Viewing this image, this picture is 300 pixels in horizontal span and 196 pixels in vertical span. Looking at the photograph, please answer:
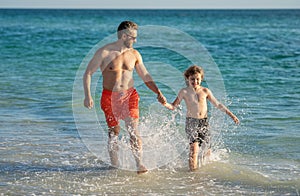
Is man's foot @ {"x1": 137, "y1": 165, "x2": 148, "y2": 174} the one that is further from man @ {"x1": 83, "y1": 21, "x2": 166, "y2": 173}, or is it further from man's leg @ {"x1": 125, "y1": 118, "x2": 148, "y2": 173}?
man @ {"x1": 83, "y1": 21, "x2": 166, "y2": 173}

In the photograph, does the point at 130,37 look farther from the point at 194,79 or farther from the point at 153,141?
the point at 153,141

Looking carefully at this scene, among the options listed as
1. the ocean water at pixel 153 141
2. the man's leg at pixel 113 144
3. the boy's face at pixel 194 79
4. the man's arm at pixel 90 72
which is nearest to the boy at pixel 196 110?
the boy's face at pixel 194 79

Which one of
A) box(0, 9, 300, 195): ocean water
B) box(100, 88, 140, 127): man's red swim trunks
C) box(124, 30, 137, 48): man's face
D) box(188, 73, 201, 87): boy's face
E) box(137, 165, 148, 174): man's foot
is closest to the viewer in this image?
box(0, 9, 300, 195): ocean water

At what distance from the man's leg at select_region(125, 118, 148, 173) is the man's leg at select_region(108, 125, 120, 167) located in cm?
17

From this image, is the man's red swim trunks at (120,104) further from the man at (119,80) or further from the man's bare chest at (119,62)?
the man's bare chest at (119,62)

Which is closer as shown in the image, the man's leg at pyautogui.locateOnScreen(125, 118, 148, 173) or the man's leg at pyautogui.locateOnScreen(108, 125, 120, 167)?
the man's leg at pyautogui.locateOnScreen(125, 118, 148, 173)

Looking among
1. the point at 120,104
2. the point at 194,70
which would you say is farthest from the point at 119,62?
the point at 194,70

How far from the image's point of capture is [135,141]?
223 inches

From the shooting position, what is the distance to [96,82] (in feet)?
39.5

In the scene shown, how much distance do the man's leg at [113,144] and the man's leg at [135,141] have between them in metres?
0.17

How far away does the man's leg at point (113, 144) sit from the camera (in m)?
5.72

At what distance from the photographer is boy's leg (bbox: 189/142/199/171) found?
5750mm

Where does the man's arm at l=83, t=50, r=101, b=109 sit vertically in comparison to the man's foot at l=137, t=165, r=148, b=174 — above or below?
above

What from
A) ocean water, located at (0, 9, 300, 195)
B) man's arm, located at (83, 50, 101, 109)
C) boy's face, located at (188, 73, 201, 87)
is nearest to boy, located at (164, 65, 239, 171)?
boy's face, located at (188, 73, 201, 87)
